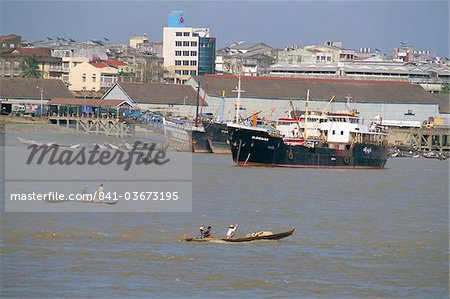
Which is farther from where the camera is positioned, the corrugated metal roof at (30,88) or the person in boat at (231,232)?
the corrugated metal roof at (30,88)

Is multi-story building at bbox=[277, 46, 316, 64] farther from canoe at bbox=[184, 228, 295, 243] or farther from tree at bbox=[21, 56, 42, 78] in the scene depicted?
canoe at bbox=[184, 228, 295, 243]

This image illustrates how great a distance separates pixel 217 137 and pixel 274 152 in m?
12.0

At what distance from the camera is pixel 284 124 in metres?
63.7

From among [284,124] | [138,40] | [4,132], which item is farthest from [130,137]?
[138,40]

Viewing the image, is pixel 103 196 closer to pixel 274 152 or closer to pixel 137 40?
pixel 274 152

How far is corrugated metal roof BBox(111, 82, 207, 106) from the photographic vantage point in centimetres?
8806

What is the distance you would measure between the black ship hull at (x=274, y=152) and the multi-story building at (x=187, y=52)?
62.9 m

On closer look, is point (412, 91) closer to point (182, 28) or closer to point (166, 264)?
point (182, 28)

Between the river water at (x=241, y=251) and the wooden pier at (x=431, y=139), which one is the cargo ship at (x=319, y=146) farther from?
the wooden pier at (x=431, y=139)

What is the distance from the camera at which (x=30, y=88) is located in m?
90.4

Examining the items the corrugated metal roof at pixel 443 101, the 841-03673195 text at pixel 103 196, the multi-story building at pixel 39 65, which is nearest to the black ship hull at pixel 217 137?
the 841-03673195 text at pixel 103 196

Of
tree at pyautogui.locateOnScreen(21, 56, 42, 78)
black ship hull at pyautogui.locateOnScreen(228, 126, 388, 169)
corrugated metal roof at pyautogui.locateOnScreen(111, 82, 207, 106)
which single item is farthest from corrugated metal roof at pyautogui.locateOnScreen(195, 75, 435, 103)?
black ship hull at pyautogui.locateOnScreen(228, 126, 388, 169)

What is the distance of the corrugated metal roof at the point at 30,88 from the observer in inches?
3504

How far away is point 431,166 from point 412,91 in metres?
32.2
